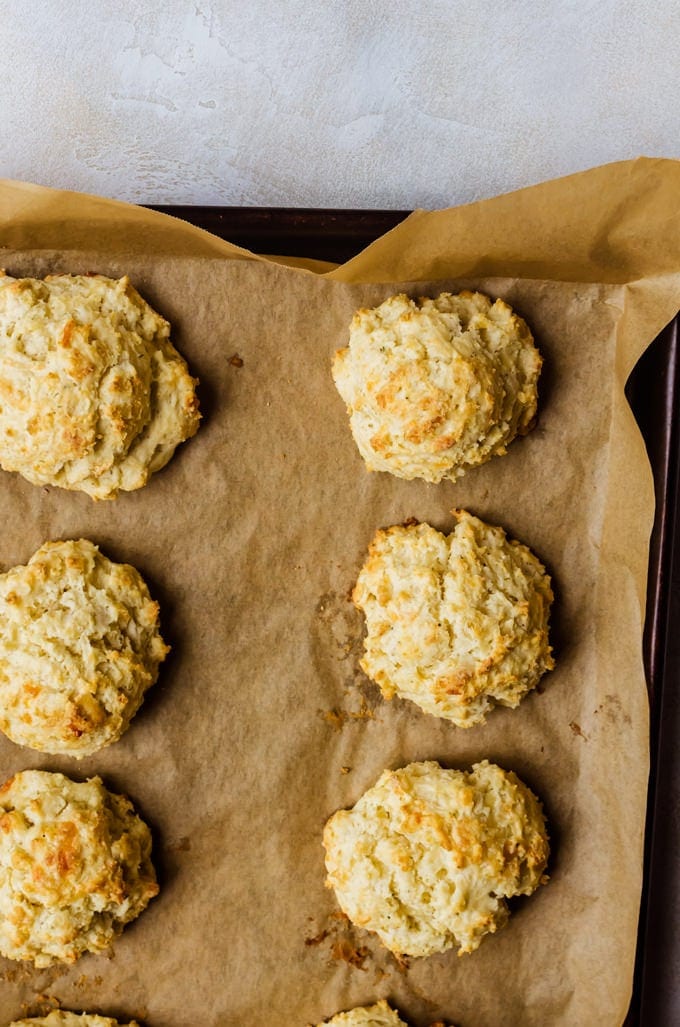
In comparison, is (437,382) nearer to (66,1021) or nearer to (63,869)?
(63,869)

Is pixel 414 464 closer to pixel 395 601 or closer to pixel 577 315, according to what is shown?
pixel 395 601

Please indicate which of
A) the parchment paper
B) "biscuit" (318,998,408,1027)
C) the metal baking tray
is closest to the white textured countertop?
the metal baking tray

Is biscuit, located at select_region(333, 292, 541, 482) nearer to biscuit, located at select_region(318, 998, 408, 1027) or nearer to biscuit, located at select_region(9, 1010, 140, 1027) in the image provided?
biscuit, located at select_region(318, 998, 408, 1027)

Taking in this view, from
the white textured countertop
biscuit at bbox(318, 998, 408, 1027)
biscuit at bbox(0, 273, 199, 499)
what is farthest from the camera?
the white textured countertop

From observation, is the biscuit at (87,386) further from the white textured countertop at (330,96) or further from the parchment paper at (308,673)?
the white textured countertop at (330,96)

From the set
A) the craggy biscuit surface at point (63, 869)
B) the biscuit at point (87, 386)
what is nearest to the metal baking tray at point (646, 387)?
the biscuit at point (87, 386)

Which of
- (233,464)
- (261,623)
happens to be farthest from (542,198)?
(261,623)

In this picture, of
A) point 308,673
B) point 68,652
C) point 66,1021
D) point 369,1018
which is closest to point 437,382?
point 308,673
